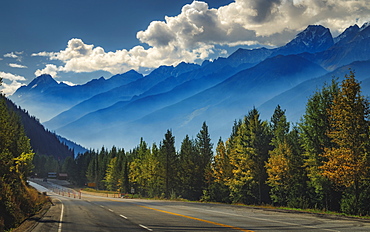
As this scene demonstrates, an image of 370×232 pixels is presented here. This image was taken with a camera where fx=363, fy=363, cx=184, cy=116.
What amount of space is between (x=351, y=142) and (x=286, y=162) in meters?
12.0

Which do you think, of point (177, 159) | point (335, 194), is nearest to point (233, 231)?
point (335, 194)

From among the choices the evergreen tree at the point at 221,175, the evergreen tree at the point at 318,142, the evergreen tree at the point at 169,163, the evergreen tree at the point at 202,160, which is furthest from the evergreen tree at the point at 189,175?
the evergreen tree at the point at 318,142

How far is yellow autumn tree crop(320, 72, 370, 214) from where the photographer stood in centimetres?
2791

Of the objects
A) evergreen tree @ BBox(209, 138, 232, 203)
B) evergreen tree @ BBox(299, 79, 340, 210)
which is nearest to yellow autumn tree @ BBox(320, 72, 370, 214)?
evergreen tree @ BBox(299, 79, 340, 210)

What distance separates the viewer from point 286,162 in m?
40.2

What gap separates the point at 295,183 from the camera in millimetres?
39094

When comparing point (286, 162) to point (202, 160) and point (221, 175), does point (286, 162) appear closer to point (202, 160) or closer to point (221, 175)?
point (221, 175)

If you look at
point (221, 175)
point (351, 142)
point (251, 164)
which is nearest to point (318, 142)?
point (351, 142)

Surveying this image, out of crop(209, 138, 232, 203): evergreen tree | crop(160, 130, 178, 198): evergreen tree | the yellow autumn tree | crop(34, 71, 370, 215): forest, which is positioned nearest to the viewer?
the yellow autumn tree

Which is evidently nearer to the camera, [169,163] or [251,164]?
[251,164]

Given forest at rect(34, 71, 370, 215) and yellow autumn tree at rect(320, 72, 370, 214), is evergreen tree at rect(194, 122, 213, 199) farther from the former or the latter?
yellow autumn tree at rect(320, 72, 370, 214)

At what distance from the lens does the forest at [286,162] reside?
2891cm

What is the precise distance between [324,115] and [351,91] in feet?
25.2

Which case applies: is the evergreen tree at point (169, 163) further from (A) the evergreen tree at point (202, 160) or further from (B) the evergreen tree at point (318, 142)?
(B) the evergreen tree at point (318, 142)
